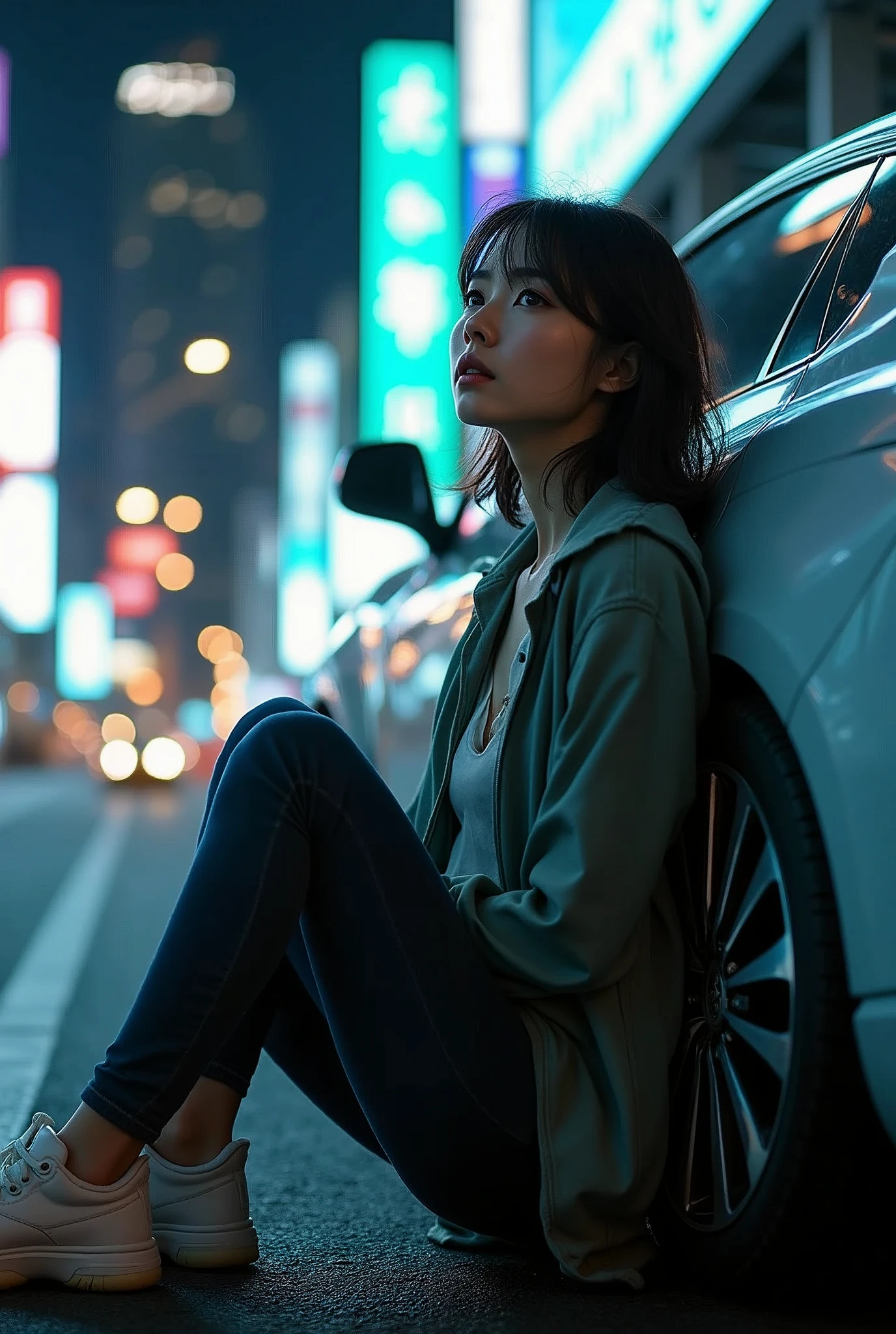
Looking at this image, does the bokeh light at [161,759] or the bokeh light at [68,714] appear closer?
the bokeh light at [161,759]

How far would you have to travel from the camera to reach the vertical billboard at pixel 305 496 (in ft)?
242

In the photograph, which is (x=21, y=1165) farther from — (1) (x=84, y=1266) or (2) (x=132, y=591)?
(2) (x=132, y=591)

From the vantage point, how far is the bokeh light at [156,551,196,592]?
4643 inches

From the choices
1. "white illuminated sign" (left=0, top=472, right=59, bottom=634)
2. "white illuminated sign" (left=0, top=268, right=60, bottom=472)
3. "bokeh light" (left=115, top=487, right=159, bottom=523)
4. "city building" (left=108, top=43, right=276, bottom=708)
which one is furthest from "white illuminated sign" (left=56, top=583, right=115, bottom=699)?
"white illuminated sign" (left=0, top=268, right=60, bottom=472)

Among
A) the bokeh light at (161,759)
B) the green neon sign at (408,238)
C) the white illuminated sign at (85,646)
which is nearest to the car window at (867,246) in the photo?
the green neon sign at (408,238)

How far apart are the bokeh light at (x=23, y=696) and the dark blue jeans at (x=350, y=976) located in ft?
253

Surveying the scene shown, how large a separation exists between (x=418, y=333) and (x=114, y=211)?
129546 mm

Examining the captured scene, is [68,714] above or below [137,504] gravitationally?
below

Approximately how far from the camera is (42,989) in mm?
5223

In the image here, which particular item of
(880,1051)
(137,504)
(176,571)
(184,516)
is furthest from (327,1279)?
(184,516)

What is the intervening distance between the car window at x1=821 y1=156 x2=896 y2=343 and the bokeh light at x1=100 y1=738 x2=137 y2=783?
1412 inches

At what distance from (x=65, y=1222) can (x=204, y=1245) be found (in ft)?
0.81

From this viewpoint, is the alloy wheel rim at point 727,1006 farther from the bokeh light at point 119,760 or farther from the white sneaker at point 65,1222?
the bokeh light at point 119,760

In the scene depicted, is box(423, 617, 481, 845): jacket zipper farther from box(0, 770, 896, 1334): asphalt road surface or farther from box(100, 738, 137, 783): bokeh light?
box(100, 738, 137, 783): bokeh light
